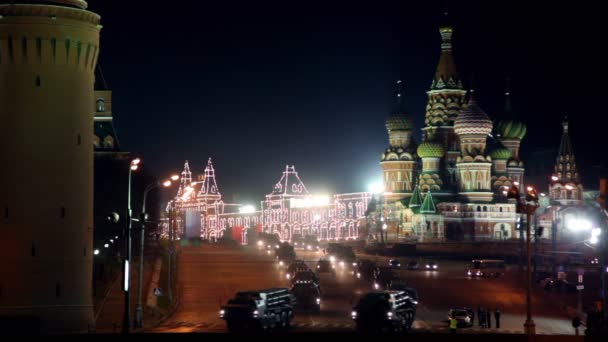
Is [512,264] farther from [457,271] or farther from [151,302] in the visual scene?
[151,302]

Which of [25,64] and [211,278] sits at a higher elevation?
[25,64]

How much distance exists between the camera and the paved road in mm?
70875

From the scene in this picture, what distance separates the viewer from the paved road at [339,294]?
70.9 metres

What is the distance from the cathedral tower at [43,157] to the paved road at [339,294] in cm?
566

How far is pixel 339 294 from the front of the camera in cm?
9256

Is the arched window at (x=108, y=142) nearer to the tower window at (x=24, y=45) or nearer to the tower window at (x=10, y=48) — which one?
the tower window at (x=10, y=48)

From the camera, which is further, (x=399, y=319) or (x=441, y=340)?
(x=399, y=319)

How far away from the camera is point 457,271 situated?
130 meters

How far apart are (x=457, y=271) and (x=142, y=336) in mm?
86988

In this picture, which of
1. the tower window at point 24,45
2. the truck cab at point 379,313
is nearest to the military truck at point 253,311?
the truck cab at point 379,313

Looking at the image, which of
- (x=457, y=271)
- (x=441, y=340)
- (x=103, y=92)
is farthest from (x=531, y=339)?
(x=103, y=92)

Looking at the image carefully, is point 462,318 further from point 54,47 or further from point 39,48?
point 39,48

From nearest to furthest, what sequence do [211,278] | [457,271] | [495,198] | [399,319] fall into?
[399,319], [211,278], [457,271], [495,198]

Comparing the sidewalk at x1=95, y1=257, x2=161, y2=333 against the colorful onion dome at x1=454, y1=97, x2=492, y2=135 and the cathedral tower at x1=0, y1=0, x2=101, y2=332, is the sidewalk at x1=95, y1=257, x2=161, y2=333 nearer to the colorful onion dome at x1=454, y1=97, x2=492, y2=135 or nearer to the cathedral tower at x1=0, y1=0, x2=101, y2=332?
the cathedral tower at x1=0, y1=0, x2=101, y2=332
